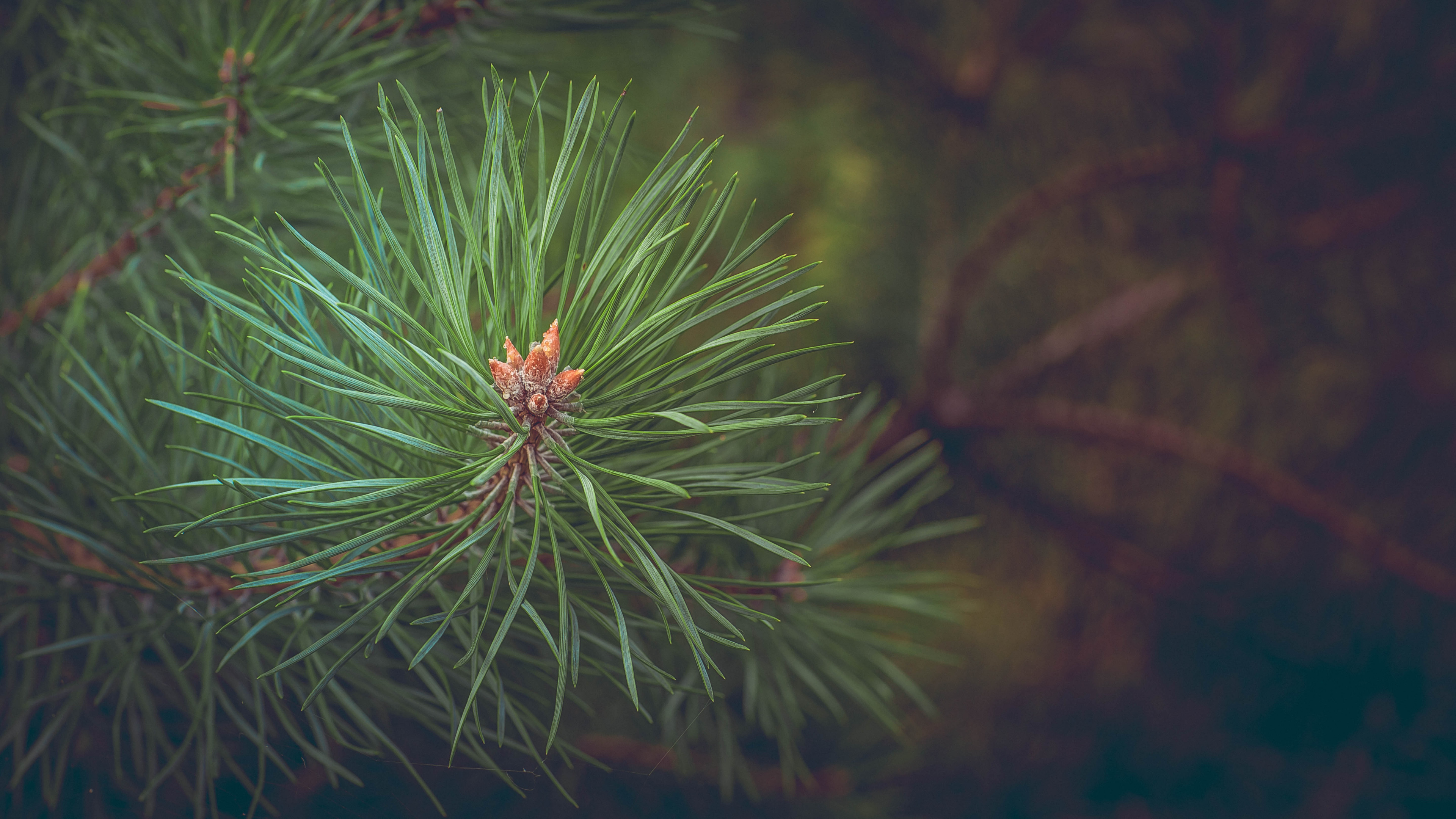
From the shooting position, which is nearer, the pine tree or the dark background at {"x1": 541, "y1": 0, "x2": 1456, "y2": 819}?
the pine tree

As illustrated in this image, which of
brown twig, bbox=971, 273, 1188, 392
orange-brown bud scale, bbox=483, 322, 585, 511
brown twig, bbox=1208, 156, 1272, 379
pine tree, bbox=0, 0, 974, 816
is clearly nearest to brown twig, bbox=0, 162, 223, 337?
pine tree, bbox=0, 0, 974, 816

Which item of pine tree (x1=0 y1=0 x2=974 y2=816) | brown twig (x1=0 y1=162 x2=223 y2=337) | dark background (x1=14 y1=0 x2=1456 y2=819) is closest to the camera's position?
pine tree (x1=0 y1=0 x2=974 y2=816)

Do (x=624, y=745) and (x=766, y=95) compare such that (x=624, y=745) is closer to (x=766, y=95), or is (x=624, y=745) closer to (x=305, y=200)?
(x=305, y=200)

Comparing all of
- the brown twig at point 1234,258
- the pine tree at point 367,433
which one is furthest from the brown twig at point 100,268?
the brown twig at point 1234,258

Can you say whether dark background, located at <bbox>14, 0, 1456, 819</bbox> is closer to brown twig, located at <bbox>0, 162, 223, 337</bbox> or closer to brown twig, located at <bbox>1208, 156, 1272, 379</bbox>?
brown twig, located at <bbox>1208, 156, 1272, 379</bbox>

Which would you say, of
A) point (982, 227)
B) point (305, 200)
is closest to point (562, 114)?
point (305, 200)

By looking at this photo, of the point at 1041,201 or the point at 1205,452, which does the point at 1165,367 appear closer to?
the point at 1205,452

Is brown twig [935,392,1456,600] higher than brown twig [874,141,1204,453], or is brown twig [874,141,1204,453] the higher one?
brown twig [874,141,1204,453]
